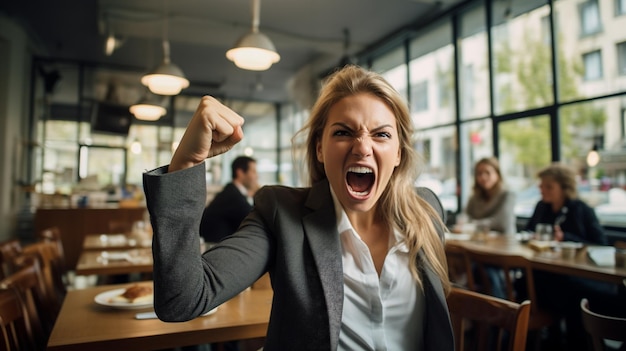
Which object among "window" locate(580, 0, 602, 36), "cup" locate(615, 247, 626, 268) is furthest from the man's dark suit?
"window" locate(580, 0, 602, 36)

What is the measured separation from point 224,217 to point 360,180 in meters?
2.20

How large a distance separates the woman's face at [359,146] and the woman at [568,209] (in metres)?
2.81

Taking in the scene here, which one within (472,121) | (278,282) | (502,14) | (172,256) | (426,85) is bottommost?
(278,282)

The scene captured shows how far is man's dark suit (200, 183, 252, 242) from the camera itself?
3.25m

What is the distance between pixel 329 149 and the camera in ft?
3.77

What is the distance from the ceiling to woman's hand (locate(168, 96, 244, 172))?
5.32 metres

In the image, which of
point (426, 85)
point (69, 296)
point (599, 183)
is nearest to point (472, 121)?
point (426, 85)

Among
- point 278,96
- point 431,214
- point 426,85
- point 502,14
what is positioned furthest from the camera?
point 278,96

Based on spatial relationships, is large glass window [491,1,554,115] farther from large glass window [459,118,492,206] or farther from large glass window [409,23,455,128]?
large glass window [409,23,455,128]

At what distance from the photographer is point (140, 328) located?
4.52 feet

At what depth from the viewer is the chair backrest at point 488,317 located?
3.94 ft

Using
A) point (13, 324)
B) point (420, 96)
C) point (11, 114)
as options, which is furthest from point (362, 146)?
point (11, 114)

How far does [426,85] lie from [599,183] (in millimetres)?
2967

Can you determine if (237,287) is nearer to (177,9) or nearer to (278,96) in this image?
(177,9)
